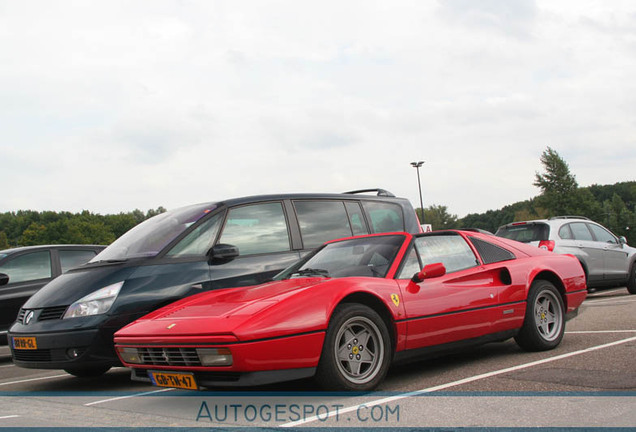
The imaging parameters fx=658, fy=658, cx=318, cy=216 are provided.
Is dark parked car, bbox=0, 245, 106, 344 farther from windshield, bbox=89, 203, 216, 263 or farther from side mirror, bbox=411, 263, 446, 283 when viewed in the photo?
side mirror, bbox=411, 263, 446, 283

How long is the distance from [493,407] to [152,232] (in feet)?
13.0

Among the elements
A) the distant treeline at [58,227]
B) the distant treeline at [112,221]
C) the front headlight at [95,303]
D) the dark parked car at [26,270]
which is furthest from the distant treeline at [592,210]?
the distant treeline at [58,227]

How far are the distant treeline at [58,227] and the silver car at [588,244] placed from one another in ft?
337

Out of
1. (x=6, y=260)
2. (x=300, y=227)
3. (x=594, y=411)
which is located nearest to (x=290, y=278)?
(x=300, y=227)

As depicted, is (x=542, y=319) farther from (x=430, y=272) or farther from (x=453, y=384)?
(x=453, y=384)

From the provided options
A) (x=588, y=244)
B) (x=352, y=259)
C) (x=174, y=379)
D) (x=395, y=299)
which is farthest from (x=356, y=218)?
(x=588, y=244)

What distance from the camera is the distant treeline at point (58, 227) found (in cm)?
11438

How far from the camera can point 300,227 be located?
7250mm

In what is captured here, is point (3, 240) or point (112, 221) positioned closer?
point (3, 240)

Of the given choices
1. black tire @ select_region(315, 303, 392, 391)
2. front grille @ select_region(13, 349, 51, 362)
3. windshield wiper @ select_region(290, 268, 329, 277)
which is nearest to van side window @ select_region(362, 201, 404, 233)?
windshield wiper @ select_region(290, 268, 329, 277)

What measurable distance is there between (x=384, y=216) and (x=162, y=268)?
3.07 meters

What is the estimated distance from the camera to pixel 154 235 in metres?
6.52

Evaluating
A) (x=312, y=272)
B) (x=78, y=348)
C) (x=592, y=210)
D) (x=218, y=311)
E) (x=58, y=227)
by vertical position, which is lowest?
(x=78, y=348)

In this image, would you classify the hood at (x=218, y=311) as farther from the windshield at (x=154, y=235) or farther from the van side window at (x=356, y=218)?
the van side window at (x=356, y=218)
